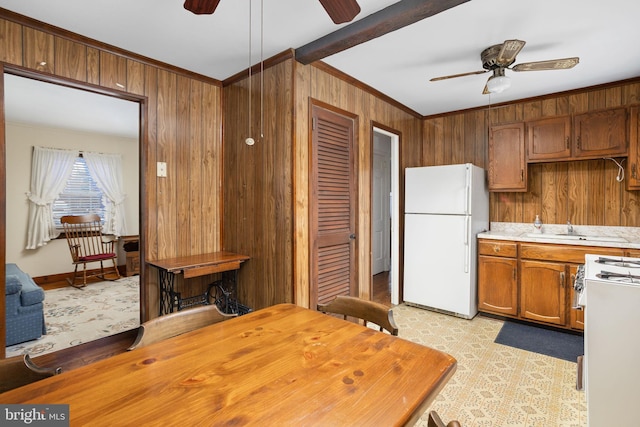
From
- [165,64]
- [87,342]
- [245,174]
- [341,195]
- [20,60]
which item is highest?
[165,64]

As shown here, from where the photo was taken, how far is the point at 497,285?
336cm

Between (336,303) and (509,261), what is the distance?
8.16 ft

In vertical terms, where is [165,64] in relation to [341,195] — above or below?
above

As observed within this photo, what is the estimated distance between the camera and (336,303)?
5.49 feet

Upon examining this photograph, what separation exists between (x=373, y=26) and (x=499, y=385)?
2.55 m

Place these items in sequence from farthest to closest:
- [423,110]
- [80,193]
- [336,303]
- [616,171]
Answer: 1. [80,193]
2. [423,110]
3. [616,171]
4. [336,303]

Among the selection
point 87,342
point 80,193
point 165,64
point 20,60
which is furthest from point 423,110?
point 80,193

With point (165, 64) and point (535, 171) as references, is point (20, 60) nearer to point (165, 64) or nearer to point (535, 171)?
point (165, 64)

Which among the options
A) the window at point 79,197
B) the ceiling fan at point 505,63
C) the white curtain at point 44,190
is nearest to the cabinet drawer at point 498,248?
the ceiling fan at point 505,63

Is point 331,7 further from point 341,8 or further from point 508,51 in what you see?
point 508,51

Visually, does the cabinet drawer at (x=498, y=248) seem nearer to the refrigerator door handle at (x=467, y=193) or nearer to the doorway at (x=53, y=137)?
the refrigerator door handle at (x=467, y=193)

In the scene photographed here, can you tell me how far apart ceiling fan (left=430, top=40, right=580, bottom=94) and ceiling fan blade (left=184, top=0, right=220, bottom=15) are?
6.12ft

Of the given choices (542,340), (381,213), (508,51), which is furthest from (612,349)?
(381,213)

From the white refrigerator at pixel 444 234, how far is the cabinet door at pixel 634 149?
1.24 m
